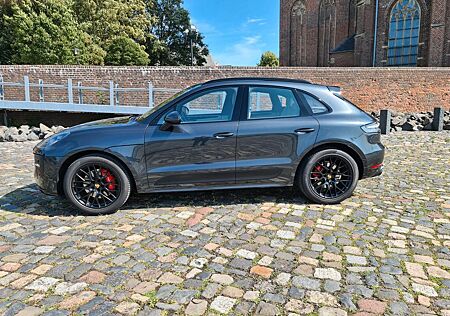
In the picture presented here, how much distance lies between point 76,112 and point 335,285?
14.7 m

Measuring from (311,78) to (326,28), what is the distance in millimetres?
19575

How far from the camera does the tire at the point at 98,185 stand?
395 cm

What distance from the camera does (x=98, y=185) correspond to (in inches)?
159

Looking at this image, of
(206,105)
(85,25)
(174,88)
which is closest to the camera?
(206,105)

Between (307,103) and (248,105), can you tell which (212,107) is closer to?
(248,105)

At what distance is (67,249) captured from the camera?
318 centimetres

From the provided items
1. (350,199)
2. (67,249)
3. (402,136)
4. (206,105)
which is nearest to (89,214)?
(67,249)

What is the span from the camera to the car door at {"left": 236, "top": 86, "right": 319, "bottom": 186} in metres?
4.15

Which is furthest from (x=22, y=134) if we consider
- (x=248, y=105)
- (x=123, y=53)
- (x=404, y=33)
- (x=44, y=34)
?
(x=404, y=33)

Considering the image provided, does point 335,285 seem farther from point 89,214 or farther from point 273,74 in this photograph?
point 273,74

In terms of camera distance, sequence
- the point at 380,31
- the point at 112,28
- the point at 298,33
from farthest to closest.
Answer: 1. the point at 298,33
2. the point at 112,28
3. the point at 380,31

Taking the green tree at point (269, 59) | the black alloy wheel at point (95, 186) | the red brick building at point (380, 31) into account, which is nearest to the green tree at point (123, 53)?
the red brick building at point (380, 31)

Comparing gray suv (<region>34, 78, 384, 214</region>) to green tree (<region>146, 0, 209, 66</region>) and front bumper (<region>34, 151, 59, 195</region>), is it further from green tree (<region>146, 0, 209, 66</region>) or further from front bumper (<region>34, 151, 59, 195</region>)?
green tree (<region>146, 0, 209, 66</region>)

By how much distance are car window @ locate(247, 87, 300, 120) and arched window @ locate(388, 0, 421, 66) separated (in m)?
25.6
